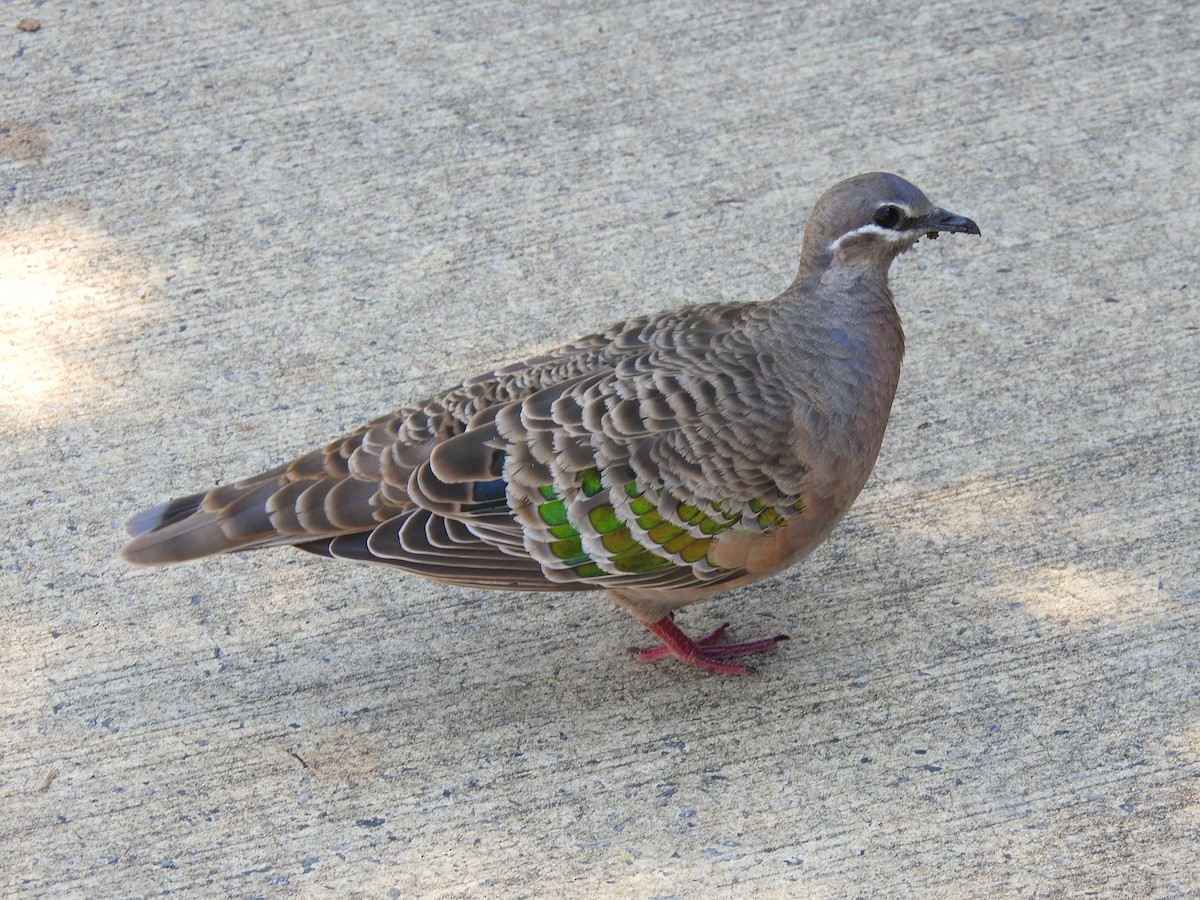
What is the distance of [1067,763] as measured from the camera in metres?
3.13

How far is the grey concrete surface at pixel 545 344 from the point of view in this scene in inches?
121

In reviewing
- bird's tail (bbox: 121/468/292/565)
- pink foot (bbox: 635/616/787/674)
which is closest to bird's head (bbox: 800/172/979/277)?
pink foot (bbox: 635/616/787/674)

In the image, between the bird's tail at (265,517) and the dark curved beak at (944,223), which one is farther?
the dark curved beak at (944,223)

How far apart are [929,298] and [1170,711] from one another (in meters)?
1.49

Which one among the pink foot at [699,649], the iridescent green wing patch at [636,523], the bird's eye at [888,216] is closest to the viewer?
the iridescent green wing patch at [636,523]

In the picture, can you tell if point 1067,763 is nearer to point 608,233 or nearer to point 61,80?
point 608,233

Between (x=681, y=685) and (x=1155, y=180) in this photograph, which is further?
(x=1155, y=180)

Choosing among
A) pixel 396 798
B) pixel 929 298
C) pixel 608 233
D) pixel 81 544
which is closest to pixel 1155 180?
pixel 929 298

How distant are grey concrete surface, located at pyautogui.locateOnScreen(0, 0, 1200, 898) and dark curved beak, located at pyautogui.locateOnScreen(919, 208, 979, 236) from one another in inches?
30.3

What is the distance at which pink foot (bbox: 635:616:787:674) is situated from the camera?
10.9ft

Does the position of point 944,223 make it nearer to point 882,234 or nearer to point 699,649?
point 882,234

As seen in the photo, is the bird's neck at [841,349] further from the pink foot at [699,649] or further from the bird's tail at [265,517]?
the bird's tail at [265,517]

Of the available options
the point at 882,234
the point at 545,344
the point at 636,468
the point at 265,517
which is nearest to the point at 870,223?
the point at 882,234

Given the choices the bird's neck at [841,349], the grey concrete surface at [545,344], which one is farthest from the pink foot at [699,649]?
the bird's neck at [841,349]
